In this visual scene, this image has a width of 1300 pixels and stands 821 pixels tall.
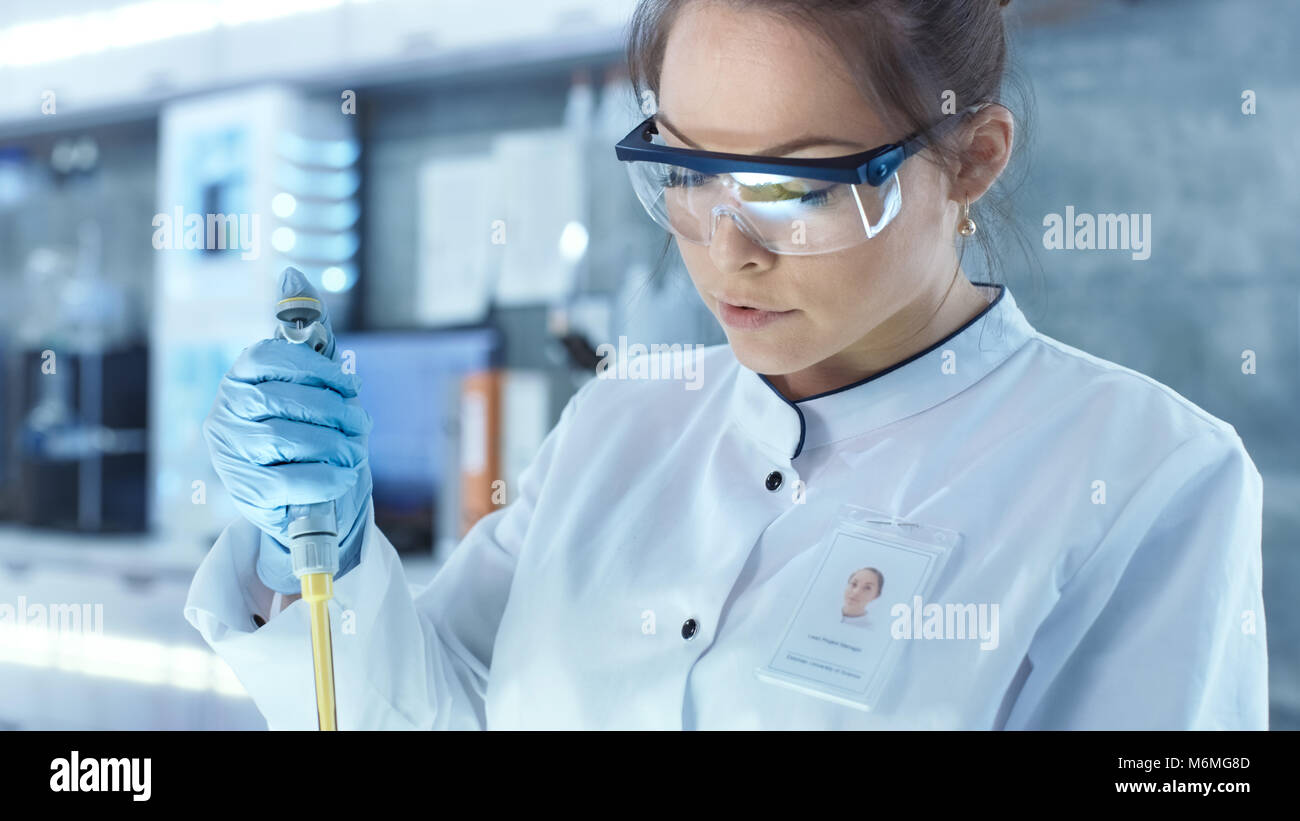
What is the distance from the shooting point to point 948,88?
2.80 feet

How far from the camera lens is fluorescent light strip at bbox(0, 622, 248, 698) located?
8.36 feet

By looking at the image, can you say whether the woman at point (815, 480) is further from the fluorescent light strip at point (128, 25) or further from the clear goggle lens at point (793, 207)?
the fluorescent light strip at point (128, 25)

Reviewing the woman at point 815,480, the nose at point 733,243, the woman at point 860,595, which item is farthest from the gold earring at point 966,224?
the woman at point 860,595

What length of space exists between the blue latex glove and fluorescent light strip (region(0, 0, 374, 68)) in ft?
6.53

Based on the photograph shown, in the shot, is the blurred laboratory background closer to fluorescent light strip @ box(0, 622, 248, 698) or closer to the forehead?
fluorescent light strip @ box(0, 622, 248, 698)

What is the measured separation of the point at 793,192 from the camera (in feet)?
2.53

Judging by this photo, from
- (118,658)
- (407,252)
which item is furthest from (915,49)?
(118,658)

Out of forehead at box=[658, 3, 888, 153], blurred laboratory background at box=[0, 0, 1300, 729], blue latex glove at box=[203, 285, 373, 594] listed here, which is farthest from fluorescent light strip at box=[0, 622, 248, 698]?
forehead at box=[658, 3, 888, 153]

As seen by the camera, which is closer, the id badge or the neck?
the id badge

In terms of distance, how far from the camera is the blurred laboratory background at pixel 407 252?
1840mm

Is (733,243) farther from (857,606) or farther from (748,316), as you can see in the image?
(857,606)

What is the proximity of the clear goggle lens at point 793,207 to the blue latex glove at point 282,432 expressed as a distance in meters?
0.33

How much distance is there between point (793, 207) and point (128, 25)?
9.13ft
